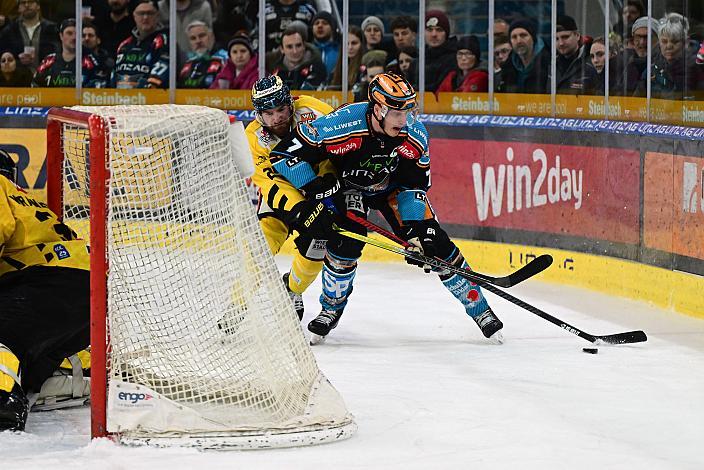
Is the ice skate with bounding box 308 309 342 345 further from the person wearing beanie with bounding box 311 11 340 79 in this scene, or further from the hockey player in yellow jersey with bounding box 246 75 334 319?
the person wearing beanie with bounding box 311 11 340 79

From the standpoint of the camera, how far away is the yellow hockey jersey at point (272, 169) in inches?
199

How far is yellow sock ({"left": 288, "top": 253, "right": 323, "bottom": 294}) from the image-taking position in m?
5.28

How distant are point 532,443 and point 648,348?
1.60m

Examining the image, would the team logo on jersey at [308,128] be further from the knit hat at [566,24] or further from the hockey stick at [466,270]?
the knit hat at [566,24]

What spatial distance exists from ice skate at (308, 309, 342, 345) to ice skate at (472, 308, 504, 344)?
1.86 feet

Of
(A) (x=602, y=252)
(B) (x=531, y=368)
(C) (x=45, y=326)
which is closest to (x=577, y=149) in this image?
(A) (x=602, y=252)

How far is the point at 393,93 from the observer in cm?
466

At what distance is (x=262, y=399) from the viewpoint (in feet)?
11.6

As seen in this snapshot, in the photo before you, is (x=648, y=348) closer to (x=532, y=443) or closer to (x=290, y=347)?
(x=532, y=443)

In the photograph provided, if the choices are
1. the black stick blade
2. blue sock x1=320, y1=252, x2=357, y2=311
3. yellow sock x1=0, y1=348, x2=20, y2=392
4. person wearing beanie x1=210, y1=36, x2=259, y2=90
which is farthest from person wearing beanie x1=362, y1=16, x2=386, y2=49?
yellow sock x1=0, y1=348, x2=20, y2=392

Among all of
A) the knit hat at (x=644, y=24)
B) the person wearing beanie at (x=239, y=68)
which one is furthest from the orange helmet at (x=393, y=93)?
the person wearing beanie at (x=239, y=68)

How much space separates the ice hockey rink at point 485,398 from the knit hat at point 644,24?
4.35ft

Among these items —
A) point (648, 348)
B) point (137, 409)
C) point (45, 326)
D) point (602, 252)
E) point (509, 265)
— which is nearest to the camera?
point (137, 409)

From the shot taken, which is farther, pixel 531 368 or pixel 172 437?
pixel 531 368
